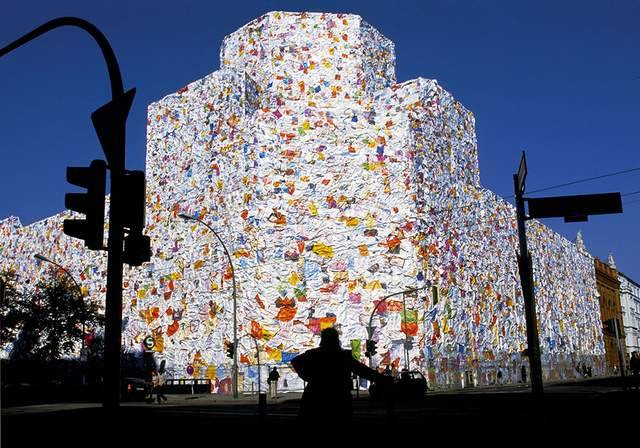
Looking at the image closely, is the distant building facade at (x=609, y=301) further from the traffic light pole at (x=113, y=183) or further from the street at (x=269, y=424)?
the traffic light pole at (x=113, y=183)

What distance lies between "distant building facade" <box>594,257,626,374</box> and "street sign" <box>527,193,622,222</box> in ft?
254

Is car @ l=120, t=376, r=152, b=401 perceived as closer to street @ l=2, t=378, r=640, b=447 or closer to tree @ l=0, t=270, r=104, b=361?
tree @ l=0, t=270, r=104, b=361

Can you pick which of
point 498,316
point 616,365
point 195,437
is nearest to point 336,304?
point 498,316

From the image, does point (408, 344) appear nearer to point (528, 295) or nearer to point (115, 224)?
point (528, 295)

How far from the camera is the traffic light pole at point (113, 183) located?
6273mm

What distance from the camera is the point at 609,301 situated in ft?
300

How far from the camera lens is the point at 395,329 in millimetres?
39281

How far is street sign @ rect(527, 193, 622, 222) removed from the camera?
9141 mm

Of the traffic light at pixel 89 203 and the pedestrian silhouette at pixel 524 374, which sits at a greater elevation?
the traffic light at pixel 89 203

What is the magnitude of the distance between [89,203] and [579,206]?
19.7 ft

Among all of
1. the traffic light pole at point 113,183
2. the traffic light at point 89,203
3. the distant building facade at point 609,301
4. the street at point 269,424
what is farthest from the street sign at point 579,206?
the distant building facade at point 609,301

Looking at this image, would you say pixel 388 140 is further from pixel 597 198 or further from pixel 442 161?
pixel 597 198

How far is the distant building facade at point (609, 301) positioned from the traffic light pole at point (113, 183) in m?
81.4

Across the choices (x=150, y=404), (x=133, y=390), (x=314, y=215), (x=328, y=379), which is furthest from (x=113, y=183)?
(x=314, y=215)
